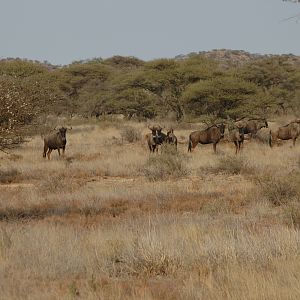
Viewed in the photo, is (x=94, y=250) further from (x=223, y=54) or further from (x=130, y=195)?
(x=223, y=54)

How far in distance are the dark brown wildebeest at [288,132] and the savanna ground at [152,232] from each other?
6.91 m

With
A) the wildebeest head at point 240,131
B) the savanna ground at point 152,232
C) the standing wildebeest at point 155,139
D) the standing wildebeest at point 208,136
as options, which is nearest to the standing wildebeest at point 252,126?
→ the wildebeest head at point 240,131

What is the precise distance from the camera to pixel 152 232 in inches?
322

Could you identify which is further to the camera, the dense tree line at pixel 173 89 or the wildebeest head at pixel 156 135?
the dense tree line at pixel 173 89

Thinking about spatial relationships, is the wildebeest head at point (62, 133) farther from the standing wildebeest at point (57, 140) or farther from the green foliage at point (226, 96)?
the green foliage at point (226, 96)

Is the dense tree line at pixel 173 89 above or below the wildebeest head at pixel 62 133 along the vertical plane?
above

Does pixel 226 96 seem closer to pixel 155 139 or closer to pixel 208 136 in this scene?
pixel 208 136

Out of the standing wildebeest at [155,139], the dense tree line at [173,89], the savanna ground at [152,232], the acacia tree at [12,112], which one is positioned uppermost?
the dense tree line at [173,89]

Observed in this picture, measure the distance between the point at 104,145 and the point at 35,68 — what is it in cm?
2394

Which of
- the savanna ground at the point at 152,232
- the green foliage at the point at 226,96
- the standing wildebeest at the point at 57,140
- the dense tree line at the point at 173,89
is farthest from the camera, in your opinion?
the dense tree line at the point at 173,89

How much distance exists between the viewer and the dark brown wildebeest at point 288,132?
26.8m

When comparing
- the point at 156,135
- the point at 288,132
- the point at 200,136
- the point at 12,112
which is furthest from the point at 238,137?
the point at 12,112

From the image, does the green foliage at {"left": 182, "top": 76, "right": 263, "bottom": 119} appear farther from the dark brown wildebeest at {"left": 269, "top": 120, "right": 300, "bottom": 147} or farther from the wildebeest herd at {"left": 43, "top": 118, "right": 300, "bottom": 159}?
the dark brown wildebeest at {"left": 269, "top": 120, "right": 300, "bottom": 147}

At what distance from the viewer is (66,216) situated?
11680 mm
